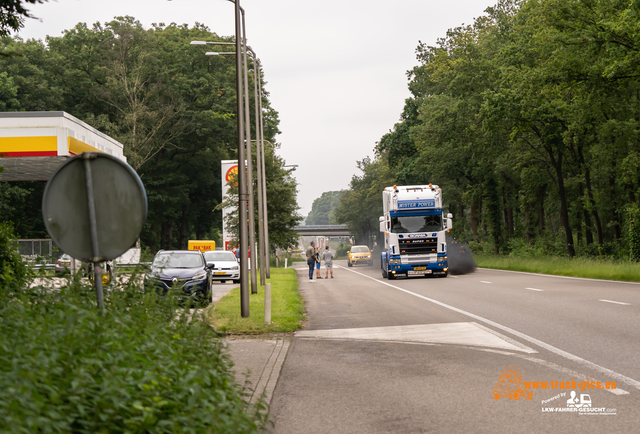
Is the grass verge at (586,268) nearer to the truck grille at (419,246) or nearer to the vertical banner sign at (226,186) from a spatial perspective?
the truck grille at (419,246)

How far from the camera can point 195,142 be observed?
57.0 meters

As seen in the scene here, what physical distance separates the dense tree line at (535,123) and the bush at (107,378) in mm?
21619

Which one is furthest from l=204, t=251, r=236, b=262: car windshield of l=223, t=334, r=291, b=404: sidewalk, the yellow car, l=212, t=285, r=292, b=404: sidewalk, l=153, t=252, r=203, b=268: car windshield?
the yellow car

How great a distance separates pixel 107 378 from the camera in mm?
3688

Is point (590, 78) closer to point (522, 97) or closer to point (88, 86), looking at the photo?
point (522, 97)

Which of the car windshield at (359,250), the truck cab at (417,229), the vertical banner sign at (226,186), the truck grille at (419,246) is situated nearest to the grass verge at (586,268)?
the truck cab at (417,229)

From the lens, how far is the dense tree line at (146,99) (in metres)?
49.0

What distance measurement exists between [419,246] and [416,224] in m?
0.95

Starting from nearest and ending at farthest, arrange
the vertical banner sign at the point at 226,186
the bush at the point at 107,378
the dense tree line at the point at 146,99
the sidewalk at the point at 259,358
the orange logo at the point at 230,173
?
the bush at the point at 107,378
the sidewalk at the point at 259,358
the vertical banner sign at the point at 226,186
the orange logo at the point at 230,173
the dense tree line at the point at 146,99

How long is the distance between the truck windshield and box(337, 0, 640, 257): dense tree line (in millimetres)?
7628

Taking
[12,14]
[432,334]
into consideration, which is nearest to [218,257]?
[432,334]

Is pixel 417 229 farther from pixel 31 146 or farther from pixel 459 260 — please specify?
pixel 31 146

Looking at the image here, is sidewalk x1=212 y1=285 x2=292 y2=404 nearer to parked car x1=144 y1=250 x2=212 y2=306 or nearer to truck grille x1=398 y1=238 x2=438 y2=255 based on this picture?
parked car x1=144 y1=250 x2=212 y2=306

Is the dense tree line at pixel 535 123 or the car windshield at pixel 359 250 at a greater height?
the dense tree line at pixel 535 123
